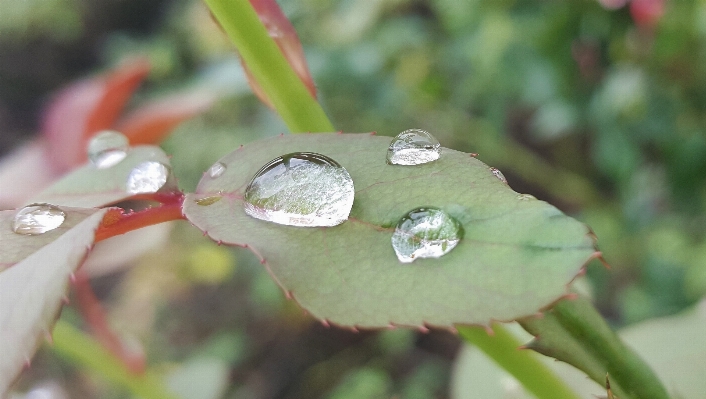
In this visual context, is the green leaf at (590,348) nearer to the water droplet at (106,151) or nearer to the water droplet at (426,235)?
the water droplet at (426,235)

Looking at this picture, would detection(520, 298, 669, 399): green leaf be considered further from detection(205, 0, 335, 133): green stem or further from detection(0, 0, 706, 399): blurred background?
detection(0, 0, 706, 399): blurred background

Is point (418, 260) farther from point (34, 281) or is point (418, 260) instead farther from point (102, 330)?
point (102, 330)

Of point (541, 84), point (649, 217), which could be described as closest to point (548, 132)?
point (541, 84)

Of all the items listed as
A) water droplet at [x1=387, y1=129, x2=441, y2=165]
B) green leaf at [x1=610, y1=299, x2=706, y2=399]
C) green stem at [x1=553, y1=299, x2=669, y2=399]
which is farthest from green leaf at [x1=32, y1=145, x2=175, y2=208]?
green leaf at [x1=610, y1=299, x2=706, y2=399]

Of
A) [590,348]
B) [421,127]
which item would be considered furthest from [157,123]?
[421,127]

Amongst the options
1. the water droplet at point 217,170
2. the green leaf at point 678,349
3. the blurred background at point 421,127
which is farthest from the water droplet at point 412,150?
the blurred background at point 421,127

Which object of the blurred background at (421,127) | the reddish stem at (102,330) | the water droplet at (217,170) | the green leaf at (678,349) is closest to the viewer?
the water droplet at (217,170)
